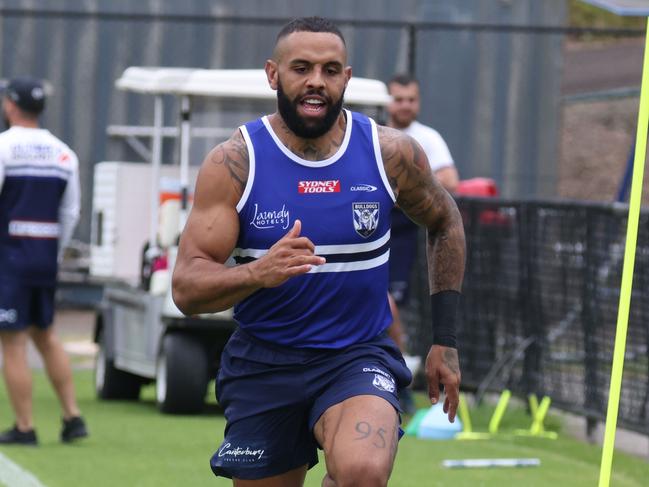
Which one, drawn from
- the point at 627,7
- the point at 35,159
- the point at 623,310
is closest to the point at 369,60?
the point at 35,159

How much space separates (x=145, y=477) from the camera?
8.40m

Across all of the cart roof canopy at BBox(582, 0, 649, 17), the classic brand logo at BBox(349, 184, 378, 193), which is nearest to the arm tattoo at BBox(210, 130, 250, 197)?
the classic brand logo at BBox(349, 184, 378, 193)

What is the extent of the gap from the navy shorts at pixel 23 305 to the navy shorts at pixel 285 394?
4077mm

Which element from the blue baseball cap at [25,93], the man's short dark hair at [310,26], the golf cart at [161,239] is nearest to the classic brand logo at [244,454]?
the man's short dark hair at [310,26]

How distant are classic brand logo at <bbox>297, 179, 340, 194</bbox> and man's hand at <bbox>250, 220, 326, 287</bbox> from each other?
39 cm

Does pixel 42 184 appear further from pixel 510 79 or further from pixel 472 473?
pixel 510 79

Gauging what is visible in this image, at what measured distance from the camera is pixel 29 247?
942 centimetres

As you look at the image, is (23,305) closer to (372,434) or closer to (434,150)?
(434,150)

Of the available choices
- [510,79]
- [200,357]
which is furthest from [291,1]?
[200,357]

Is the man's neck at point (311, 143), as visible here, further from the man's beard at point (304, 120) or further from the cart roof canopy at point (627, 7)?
the cart roof canopy at point (627, 7)

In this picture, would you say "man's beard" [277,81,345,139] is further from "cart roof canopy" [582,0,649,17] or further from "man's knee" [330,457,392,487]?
"cart roof canopy" [582,0,649,17]

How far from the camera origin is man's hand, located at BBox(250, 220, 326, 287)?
4.79 meters

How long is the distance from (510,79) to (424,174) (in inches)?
513

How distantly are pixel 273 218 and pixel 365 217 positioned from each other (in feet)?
1.02
